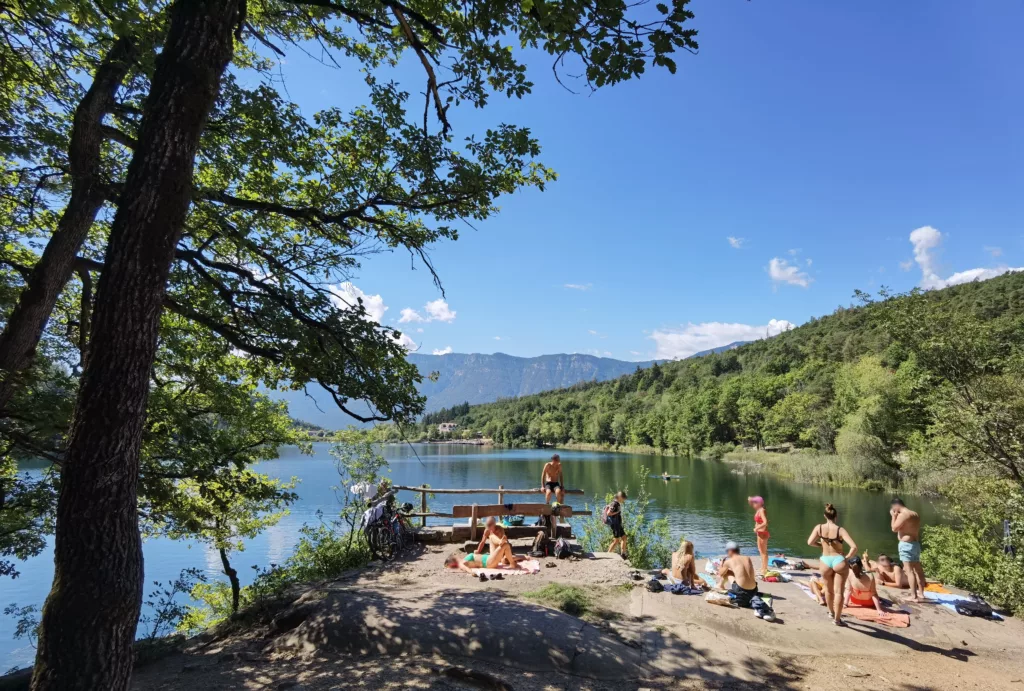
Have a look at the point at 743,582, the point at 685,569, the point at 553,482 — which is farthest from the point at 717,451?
the point at 743,582

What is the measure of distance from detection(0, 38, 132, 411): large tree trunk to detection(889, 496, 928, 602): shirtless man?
38.1 feet

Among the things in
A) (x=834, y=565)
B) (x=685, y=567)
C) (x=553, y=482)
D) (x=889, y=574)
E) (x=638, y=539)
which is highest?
(x=553, y=482)

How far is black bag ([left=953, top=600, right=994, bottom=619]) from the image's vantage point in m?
7.70

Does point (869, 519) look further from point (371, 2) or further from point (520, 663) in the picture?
point (371, 2)

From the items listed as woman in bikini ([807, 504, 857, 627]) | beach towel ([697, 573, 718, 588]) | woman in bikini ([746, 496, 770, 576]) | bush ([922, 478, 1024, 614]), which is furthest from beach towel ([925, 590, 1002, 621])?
beach towel ([697, 573, 718, 588])

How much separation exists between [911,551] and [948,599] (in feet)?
2.51

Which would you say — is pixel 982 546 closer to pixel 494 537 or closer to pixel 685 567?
pixel 685 567

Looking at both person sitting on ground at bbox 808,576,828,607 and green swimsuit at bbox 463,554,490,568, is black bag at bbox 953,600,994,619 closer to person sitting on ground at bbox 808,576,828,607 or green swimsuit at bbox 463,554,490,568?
person sitting on ground at bbox 808,576,828,607

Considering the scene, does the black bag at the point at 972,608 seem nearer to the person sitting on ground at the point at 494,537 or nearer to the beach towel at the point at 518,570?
the beach towel at the point at 518,570

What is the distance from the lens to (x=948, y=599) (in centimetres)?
803

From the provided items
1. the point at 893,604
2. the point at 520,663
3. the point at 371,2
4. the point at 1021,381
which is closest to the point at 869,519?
the point at 1021,381

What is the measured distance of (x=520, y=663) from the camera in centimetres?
571

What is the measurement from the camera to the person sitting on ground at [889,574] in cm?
882

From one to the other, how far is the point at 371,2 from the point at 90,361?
3.71m
